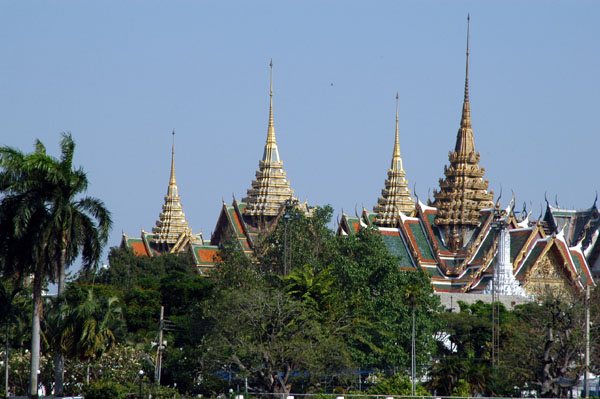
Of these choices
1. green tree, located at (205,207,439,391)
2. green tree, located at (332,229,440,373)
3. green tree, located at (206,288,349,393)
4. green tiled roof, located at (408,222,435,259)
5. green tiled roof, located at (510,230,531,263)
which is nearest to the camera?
green tree, located at (206,288,349,393)

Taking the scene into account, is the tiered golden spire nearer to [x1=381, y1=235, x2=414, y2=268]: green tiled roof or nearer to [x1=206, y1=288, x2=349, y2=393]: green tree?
[x1=381, y1=235, x2=414, y2=268]: green tiled roof

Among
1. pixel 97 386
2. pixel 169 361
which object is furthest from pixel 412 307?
pixel 97 386

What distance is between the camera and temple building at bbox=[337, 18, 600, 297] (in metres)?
85.8

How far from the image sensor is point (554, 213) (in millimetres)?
113750

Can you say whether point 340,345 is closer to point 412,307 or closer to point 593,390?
point 412,307

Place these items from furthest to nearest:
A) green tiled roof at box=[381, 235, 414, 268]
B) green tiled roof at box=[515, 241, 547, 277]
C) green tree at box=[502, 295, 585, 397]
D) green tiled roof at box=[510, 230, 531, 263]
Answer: green tiled roof at box=[381, 235, 414, 268] → green tiled roof at box=[510, 230, 531, 263] → green tiled roof at box=[515, 241, 547, 277] → green tree at box=[502, 295, 585, 397]

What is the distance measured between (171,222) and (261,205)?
14306mm

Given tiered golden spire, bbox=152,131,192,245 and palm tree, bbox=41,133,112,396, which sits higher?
tiered golden spire, bbox=152,131,192,245

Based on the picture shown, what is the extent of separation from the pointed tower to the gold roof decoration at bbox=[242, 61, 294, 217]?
617 inches

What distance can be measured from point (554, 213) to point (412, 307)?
61.0 meters

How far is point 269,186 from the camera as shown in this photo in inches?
4336

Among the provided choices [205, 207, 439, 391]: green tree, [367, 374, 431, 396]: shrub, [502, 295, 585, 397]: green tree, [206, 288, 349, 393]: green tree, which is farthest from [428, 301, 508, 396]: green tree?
[206, 288, 349, 393]: green tree

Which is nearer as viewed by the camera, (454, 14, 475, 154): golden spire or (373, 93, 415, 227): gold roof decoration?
(454, 14, 475, 154): golden spire

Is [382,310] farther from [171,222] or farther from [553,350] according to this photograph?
[171,222]
